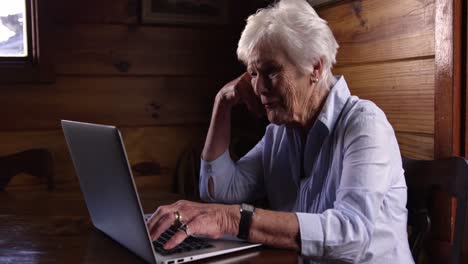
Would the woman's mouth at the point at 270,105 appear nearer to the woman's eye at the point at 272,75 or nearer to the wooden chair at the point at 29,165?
the woman's eye at the point at 272,75

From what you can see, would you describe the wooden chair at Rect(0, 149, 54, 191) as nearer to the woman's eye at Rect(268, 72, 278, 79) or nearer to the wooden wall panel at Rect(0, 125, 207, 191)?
the wooden wall panel at Rect(0, 125, 207, 191)

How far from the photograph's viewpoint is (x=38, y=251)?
1.11m

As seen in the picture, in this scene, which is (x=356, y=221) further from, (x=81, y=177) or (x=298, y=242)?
(x=81, y=177)

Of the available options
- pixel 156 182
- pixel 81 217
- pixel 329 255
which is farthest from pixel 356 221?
pixel 156 182

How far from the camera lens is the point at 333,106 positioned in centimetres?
145

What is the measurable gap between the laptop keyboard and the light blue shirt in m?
0.19

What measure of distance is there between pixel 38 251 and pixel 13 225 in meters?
0.26

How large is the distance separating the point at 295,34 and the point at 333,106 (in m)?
0.20

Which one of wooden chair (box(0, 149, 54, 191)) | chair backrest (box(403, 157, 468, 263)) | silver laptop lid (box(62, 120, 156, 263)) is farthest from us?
wooden chair (box(0, 149, 54, 191))

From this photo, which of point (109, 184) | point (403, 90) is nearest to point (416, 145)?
point (403, 90)

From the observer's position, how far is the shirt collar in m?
1.43

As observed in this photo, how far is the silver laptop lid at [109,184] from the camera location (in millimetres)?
942

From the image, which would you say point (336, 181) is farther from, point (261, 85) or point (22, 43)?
point (22, 43)

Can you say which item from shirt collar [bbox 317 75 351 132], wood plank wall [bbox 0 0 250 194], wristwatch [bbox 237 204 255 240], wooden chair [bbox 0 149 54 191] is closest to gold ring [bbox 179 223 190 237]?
wristwatch [bbox 237 204 255 240]
